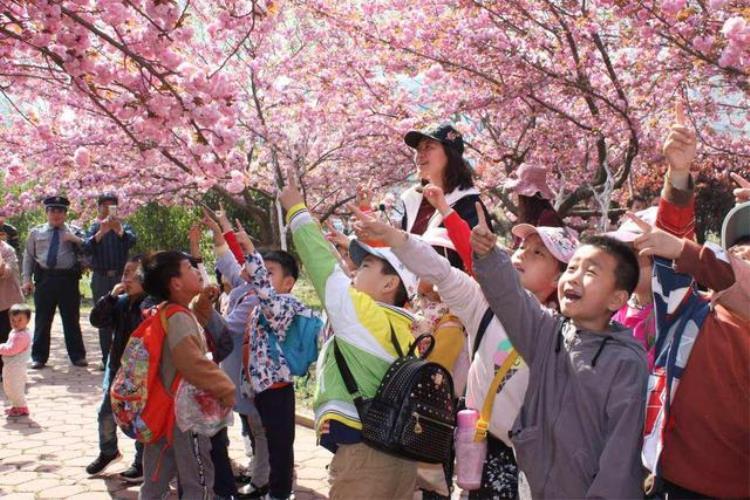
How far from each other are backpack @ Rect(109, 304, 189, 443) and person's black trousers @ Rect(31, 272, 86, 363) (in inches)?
221

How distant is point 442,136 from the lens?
363 cm

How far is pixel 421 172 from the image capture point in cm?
369

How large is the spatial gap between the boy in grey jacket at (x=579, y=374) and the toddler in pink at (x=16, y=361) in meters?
5.42

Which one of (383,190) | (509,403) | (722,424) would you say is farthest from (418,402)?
(383,190)

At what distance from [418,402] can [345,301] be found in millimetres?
448

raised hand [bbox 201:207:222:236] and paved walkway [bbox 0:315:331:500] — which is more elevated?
raised hand [bbox 201:207:222:236]

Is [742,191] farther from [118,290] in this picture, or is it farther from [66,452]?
[66,452]

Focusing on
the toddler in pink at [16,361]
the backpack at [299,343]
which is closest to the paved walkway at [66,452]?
the toddler in pink at [16,361]

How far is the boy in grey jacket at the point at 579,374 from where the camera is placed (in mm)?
2217

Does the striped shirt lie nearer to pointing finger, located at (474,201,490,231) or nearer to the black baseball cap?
the black baseball cap

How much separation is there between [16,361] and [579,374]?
567cm

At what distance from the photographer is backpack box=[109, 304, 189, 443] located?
12.0ft

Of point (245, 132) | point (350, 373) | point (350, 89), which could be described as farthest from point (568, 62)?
point (245, 132)

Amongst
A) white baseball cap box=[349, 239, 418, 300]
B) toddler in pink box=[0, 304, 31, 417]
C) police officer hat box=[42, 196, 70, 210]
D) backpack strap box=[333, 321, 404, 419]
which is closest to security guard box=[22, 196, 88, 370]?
police officer hat box=[42, 196, 70, 210]
